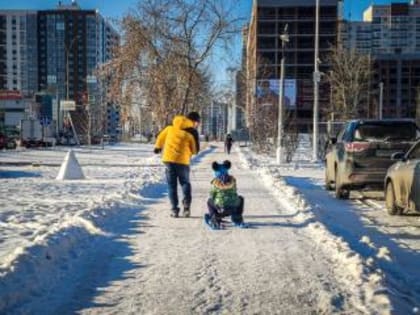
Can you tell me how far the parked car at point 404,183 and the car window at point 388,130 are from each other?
7.16 feet

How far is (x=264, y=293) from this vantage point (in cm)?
582

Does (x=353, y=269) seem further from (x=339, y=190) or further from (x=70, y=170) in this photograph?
(x=70, y=170)

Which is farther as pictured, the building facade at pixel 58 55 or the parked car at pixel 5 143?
the building facade at pixel 58 55

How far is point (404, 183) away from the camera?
421 inches

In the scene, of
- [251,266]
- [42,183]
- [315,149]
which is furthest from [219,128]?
[251,266]

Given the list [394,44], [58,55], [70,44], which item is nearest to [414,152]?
[70,44]

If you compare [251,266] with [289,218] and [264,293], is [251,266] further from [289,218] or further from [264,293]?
[289,218]

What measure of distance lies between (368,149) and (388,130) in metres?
0.96

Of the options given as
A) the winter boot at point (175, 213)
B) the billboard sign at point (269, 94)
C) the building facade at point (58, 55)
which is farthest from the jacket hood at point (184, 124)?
the building facade at point (58, 55)

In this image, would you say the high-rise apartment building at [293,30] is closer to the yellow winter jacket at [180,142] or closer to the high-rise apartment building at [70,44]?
the high-rise apartment building at [70,44]

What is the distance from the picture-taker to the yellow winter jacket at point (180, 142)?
10.4 meters

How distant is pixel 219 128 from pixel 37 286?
139004 mm

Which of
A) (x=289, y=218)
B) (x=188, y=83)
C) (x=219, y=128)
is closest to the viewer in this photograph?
(x=289, y=218)

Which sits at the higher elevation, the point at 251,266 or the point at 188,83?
the point at 188,83
